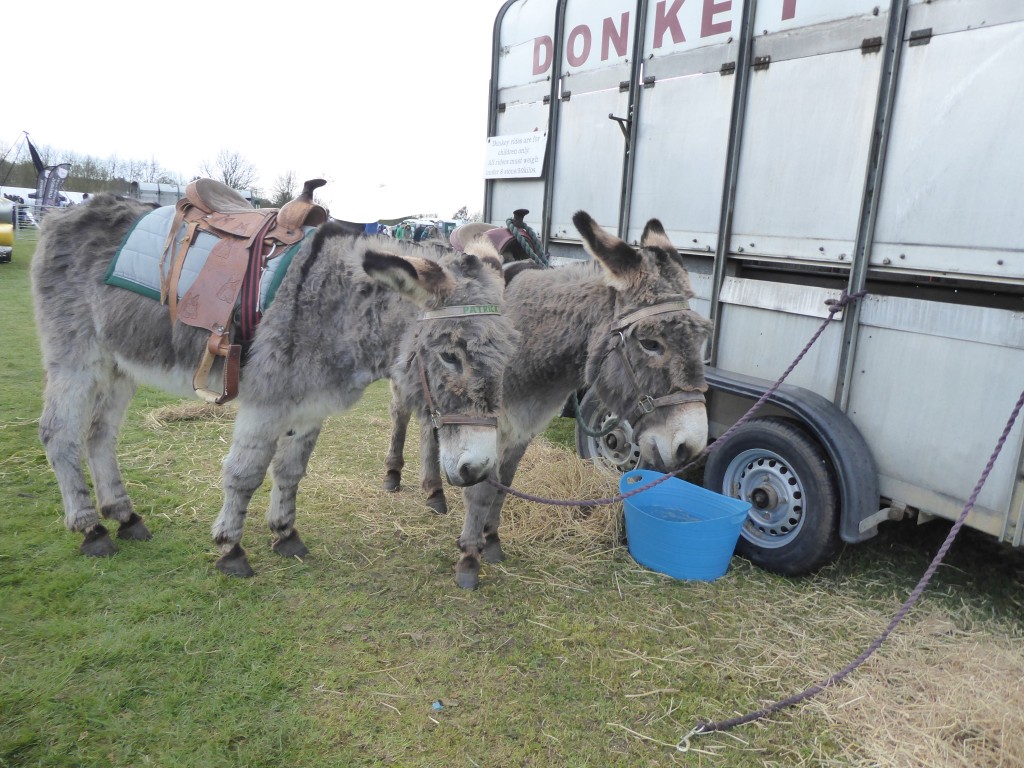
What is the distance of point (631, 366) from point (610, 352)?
136mm

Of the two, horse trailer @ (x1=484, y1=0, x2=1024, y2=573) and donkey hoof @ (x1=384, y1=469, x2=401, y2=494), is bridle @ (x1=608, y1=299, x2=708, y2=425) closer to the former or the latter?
horse trailer @ (x1=484, y1=0, x2=1024, y2=573)

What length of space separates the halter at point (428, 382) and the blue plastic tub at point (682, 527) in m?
1.62

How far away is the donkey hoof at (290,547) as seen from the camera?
3901 millimetres

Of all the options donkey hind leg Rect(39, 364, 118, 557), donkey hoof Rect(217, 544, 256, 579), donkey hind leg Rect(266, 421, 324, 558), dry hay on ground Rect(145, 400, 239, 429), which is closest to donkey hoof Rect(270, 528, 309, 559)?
donkey hind leg Rect(266, 421, 324, 558)

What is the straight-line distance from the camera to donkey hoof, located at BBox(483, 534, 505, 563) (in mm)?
4094

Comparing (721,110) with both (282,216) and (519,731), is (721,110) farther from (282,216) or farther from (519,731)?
(519,731)

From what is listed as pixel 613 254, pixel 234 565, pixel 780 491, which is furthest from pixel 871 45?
pixel 234 565

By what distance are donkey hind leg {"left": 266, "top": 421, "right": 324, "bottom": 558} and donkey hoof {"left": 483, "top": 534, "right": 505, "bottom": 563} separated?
115 centimetres

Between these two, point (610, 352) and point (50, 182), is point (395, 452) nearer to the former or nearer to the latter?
point (610, 352)

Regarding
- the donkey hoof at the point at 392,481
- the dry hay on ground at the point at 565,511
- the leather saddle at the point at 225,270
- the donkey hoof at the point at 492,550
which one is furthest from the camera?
the donkey hoof at the point at 392,481

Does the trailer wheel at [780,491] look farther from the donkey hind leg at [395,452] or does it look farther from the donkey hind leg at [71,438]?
the donkey hind leg at [71,438]

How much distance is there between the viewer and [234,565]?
3.57 m

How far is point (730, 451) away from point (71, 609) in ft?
12.9

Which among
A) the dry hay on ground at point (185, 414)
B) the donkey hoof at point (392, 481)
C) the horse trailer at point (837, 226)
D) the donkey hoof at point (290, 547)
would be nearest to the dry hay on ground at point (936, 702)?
the horse trailer at point (837, 226)
